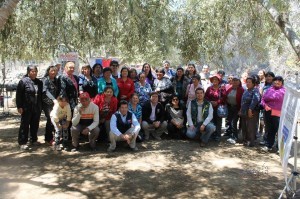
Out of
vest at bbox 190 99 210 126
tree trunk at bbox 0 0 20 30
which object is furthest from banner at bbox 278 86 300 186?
tree trunk at bbox 0 0 20 30

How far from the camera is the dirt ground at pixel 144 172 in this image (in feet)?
15.1

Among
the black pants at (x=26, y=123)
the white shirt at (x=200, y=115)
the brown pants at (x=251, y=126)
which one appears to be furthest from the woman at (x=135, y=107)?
the brown pants at (x=251, y=126)

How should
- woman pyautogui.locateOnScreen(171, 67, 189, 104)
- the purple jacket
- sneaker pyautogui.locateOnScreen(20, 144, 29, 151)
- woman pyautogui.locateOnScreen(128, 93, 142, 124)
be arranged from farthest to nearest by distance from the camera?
1. woman pyautogui.locateOnScreen(171, 67, 189, 104)
2. woman pyautogui.locateOnScreen(128, 93, 142, 124)
3. the purple jacket
4. sneaker pyautogui.locateOnScreen(20, 144, 29, 151)

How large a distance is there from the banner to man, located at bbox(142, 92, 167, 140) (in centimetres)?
319

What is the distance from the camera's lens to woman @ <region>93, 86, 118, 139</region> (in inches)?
261

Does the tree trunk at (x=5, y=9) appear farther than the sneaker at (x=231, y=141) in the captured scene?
No

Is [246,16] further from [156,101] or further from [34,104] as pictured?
[34,104]

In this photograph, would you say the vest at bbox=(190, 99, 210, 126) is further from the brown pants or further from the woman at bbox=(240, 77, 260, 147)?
the brown pants

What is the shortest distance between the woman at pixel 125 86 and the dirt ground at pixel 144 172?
43.2 inches

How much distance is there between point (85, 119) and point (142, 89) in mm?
1658

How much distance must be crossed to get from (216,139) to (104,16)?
375cm

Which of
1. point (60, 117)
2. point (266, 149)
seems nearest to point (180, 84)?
point (266, 149)

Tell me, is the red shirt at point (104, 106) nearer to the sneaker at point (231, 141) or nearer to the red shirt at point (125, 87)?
the red shirt at point (125, 87)

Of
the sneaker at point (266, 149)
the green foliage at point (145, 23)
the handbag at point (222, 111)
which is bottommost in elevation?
the sneaker at point (266, 149)
